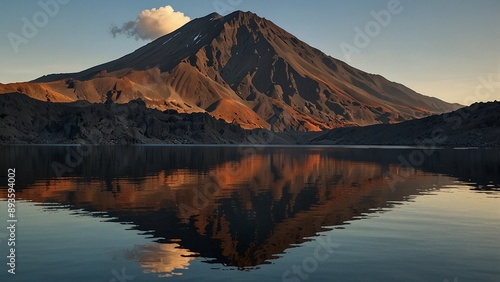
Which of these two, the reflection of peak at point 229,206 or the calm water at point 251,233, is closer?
the calm water at point 251,233

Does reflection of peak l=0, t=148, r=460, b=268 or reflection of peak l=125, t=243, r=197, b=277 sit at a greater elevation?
reflection of peak l=0, t=148, r=460, b=268

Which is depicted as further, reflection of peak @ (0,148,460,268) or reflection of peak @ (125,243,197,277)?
reflection of peak @ (0,148,460,268)

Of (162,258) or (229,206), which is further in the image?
(229,206)

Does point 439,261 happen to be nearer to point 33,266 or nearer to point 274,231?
point 274,231

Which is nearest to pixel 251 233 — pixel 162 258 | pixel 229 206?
pixel 162 258

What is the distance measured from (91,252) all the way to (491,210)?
24.3m

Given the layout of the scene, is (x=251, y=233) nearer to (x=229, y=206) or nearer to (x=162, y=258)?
(x=162, y=258)

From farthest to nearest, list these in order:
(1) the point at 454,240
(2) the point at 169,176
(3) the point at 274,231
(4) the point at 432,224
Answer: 1. (2) the point at 169,176
2. (4) the point at 432,224
3. (3) the point at 274,231
4. (1) the point at 454,240

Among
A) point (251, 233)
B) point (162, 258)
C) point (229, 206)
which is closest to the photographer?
point (162, 258)

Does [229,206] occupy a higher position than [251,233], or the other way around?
[229,206]

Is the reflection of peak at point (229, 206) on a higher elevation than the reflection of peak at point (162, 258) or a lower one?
higher

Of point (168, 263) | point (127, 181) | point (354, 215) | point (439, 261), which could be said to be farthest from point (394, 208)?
point (127, 181)

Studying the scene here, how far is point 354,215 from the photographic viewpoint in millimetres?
28219

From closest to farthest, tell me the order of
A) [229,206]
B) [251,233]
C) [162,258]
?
[162,258]
[251,233]
[229,206]
